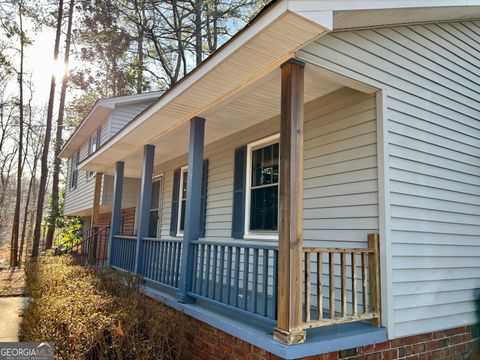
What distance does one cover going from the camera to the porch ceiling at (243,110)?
12.9 ft

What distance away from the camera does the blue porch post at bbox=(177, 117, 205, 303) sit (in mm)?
4555

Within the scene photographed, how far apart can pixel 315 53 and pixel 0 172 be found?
26.9 meters

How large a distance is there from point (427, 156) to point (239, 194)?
2881 mm

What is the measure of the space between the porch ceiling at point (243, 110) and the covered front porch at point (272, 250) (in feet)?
0.04

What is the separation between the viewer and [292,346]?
2744 mm

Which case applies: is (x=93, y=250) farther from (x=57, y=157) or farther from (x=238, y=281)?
(x=57, y=157)

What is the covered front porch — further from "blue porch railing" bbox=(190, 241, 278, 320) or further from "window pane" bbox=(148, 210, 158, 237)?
"window pane" bbox=(148, 210, 158, 237)

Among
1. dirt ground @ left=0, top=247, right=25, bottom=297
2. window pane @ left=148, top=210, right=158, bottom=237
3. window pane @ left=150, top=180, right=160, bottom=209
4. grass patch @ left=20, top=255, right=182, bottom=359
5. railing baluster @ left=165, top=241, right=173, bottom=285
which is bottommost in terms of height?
dirt ground @ left=0, top=247, right=25, bottom=297

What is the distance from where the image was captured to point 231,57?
133 inches

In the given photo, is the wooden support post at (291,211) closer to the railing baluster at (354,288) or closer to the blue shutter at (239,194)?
the railing baluster at (354,288)

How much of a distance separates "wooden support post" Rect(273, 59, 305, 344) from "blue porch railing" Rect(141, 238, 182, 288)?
236cm

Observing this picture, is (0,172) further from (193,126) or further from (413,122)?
(413,122)

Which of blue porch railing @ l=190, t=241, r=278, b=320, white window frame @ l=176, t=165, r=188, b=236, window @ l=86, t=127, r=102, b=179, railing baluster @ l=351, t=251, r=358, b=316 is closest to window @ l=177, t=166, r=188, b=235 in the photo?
white window frame @ l=176, t=165, r=188, b=236

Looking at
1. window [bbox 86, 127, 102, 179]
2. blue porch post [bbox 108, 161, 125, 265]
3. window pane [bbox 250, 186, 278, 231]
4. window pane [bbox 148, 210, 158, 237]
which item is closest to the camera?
window pane [bbox 250, 186, 278, 231]
